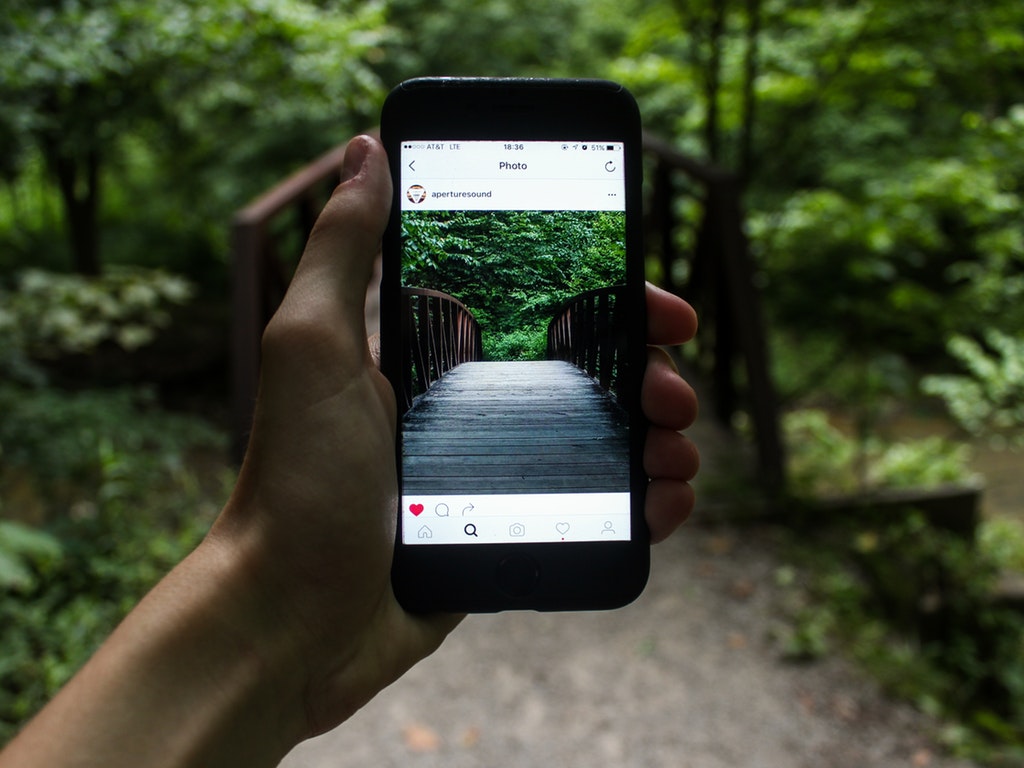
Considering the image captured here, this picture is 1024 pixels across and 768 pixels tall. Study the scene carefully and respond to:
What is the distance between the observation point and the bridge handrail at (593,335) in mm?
928

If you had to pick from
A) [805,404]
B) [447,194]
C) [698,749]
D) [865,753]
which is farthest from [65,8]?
[805,404]

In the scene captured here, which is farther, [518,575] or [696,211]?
[696,211]

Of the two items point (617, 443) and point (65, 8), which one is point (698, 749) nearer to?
point (617, 443)

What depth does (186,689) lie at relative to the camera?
0.76 m

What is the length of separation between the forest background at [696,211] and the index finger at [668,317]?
1.48 meters

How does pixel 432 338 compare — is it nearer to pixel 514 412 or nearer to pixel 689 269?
pixel 514 412

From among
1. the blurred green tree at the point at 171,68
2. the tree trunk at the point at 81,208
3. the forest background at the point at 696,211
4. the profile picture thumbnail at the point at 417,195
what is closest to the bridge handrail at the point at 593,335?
the profile picture thumbnail at the point at 417,195

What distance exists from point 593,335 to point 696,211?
306 centimetres

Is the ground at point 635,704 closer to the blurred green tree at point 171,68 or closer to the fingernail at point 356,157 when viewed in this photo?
the fingernail at point 356,157

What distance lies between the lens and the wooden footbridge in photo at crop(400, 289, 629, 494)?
0.94 m

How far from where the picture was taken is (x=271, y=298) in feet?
10.2

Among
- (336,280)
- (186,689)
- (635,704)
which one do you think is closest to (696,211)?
(635,704)

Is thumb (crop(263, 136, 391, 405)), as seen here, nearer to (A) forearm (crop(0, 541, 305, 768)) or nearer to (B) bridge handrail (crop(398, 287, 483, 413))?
(B) bridge handrail (crop(398, 287, 483, 413))

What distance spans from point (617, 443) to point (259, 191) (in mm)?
4635
